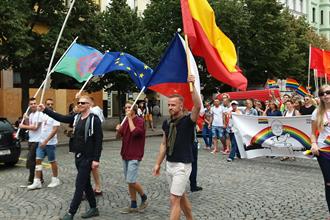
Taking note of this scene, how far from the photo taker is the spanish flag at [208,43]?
7.19m

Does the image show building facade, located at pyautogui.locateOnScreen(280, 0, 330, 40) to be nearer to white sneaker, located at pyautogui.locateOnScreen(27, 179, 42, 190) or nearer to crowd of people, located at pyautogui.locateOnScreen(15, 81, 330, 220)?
crowd of people, located at pyautogui.locateOnScreen(15, 81, 330, 220)

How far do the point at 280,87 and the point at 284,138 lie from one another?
57.6 ft

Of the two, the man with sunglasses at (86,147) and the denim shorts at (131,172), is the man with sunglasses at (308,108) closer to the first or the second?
the denim shorts at (131,172)

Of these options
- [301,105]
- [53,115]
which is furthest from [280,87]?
[53,115]

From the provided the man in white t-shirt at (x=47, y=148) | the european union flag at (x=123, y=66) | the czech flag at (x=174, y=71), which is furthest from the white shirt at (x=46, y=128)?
the czech flag at (x=174, y=71)

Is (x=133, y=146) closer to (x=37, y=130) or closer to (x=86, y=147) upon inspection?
(x=86, y=147)

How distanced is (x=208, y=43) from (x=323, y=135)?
2.35 metres

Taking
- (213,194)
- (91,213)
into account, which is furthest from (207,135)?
(91,213)

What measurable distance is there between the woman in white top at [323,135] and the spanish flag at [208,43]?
139 centimetres

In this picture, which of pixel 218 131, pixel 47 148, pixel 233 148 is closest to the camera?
pixel 47 148

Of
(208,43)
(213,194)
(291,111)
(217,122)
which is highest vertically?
(208,43)

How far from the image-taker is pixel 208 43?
24.4 ft

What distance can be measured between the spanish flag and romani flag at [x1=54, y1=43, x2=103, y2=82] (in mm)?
3002

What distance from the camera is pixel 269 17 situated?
33.7 meters
